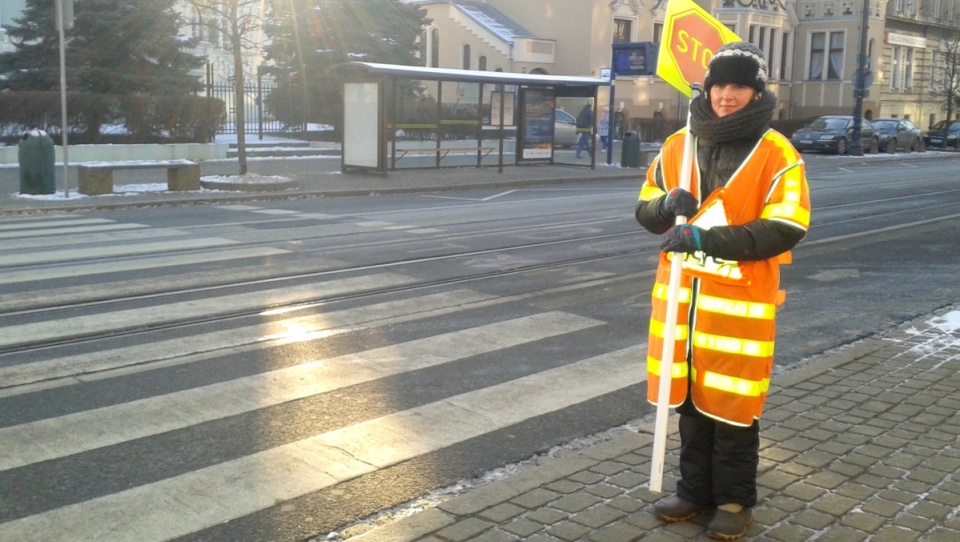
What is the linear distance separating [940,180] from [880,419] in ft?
76.1

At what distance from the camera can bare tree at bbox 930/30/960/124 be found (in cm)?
5016

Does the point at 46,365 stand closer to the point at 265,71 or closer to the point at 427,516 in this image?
the point at 427,516

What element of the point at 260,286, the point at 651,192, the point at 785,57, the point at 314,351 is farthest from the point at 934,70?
the point at 651,192

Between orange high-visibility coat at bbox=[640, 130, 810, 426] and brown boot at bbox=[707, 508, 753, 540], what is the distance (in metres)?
0.38

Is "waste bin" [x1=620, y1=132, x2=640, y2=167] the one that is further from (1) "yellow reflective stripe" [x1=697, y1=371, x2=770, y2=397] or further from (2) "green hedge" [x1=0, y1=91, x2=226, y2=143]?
(1) "yellow reflective stripe" [x1=697, y1=371, x2=770, y2=397]

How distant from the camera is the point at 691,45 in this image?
13.4 ft

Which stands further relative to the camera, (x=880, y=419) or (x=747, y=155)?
(x=880, y=419)

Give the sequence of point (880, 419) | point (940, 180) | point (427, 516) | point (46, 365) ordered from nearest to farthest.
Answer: point (427, 516), point (880, 419), point (46, 365), point (940, 180)

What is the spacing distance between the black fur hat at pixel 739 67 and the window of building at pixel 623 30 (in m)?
43.8

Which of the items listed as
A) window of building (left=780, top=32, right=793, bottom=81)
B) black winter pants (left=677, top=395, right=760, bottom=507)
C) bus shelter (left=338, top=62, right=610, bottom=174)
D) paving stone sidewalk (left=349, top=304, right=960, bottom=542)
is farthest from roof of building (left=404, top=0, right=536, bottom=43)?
black winter pants (left=677, top=395, right=760, bottom=507)

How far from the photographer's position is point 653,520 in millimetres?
4078

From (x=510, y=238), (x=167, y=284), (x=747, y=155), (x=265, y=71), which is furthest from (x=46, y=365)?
(x=265, y=71)

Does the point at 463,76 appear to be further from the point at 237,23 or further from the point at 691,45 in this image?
the point at 691,45

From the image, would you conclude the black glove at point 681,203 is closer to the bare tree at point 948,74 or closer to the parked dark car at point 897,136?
the parked dark car at point 897,136
